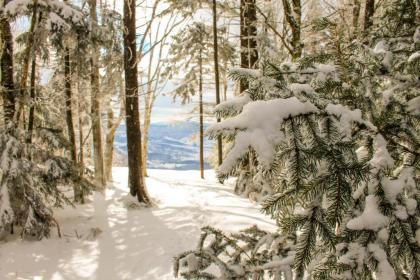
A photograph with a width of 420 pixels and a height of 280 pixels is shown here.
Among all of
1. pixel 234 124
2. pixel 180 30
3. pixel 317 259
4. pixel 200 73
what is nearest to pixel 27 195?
pixel 317 259

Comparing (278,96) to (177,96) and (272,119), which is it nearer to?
(272,119)

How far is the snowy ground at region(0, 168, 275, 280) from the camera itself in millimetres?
6457

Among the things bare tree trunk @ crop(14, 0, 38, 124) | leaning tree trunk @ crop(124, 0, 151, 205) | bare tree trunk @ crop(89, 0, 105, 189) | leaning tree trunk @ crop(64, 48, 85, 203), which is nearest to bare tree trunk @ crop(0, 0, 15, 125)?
bare tree trunk @ crop(14, 0, 38, 124)

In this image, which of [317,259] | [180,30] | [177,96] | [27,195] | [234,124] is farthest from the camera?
[177,96]

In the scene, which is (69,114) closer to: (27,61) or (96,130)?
(96,130)

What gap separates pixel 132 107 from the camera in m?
11.0

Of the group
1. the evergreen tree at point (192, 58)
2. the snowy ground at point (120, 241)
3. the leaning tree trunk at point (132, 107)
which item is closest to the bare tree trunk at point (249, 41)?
the evergreen tree at point (192, 58)

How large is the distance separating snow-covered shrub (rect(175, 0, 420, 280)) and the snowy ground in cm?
457

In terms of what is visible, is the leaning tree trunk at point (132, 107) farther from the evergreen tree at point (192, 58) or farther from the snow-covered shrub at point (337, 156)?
the snow-covered shrub at point (337, 156)

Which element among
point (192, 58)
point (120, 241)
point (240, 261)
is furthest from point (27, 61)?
point (192, 58)

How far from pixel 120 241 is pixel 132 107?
4.50 m

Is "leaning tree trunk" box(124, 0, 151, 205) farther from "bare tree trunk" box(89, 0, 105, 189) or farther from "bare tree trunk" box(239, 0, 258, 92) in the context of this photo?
"bare tree trunk" box(239, 0, 258, 92)

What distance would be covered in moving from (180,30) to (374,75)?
55.9 ft

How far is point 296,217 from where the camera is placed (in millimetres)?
1687
